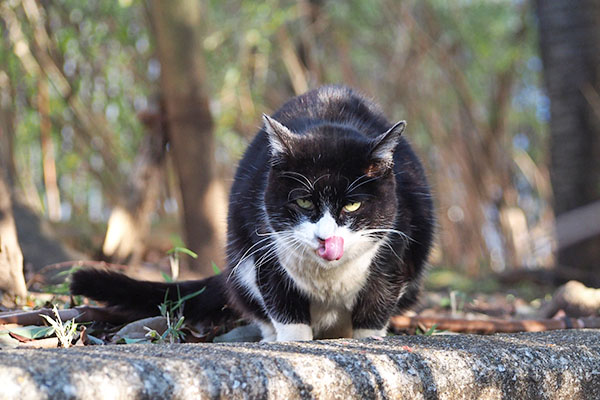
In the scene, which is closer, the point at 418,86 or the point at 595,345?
the point at 595,345

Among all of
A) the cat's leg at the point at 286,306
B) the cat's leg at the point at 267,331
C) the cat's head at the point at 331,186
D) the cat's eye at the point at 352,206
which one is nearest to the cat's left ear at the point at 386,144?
the cat's head at the point at 331,186

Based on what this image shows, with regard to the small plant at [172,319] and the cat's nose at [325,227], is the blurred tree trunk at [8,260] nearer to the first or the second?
the small plant at [172,319]

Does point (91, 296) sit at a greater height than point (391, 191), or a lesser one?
lesser

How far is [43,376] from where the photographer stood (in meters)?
1.25

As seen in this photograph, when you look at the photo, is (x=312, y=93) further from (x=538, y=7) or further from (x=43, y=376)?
(x=538, y=7)

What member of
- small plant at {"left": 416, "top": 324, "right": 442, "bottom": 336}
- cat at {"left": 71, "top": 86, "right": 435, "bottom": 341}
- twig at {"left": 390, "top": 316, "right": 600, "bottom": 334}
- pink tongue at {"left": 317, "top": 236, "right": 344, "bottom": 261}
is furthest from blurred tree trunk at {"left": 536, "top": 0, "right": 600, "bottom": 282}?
pink tongue at {"left": 317, "top": 236, "right": 344, "bottom": 261}

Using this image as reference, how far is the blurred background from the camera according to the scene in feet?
16.8

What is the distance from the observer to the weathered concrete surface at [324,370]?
1.30m

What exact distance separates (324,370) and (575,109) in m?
4.63

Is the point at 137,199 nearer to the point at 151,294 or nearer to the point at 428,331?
the point at 151,294

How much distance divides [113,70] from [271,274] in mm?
6766

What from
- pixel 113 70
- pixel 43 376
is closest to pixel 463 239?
pixel 113 70

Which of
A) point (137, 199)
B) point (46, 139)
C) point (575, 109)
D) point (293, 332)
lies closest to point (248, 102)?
point (46, 139)

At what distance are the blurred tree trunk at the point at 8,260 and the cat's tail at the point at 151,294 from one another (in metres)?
0.38
